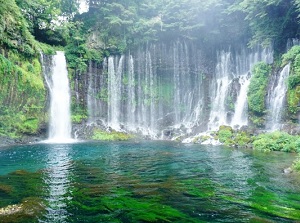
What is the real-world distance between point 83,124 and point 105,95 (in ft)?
16.3

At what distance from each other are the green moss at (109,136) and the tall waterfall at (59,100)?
9.81 ft

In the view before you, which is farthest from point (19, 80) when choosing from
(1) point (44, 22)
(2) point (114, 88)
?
(2) point (114, 88)

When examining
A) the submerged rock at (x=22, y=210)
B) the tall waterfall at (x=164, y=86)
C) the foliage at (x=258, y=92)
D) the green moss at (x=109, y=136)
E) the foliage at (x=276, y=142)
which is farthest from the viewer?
the tall waterfall at (x=164, y=86)

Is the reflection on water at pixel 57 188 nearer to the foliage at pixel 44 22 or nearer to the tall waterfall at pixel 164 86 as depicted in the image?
the tall waterfall at pixel 164 86

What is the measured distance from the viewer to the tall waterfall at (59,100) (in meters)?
28.2

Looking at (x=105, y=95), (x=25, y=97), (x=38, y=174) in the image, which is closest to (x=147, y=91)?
(x=105, y=95)

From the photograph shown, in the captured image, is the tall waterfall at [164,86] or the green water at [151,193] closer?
the green water at [151,193]

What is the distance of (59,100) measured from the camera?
96.2 feet

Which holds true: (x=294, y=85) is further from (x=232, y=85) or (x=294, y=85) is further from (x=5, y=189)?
(x=5, y=189)

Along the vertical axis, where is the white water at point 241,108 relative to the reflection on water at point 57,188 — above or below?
above

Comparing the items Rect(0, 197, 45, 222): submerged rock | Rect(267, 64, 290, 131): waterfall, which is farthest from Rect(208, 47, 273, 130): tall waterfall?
Rect(0, 197, 45, 222): submerged rock

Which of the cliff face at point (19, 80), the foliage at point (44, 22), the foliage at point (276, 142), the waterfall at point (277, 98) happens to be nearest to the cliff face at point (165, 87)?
the foliage at point (44, 22)

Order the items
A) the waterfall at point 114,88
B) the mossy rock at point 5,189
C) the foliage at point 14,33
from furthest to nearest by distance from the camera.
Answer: the waterfall at point 114,88, the foliage at point 14,33, the mossy rock at point 5,189

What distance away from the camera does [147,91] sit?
3541 centimetres
